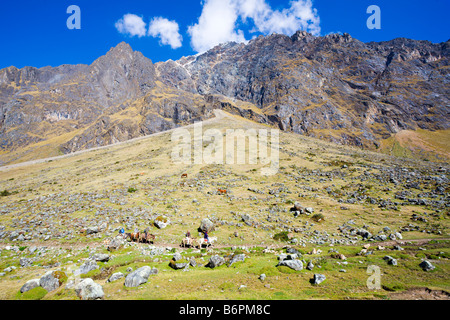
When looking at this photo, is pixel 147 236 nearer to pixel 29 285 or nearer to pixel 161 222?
pixel 161 222

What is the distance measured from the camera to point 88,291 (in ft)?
39.4

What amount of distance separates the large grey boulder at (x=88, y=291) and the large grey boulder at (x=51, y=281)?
2725 mm

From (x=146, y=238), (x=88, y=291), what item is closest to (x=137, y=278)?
(x=88, y=291)

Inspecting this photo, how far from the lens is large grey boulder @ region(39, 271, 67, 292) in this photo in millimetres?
13343

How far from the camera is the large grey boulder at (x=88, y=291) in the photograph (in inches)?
465

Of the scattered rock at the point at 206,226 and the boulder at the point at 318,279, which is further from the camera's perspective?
the scattered rock at the point at 206,226

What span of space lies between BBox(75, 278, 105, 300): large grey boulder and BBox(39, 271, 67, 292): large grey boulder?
273 cm

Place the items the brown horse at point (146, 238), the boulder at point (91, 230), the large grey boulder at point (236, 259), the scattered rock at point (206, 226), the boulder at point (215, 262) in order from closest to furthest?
the boulder at point (215, 262), the large grey boulder at point (236, 259), the brown horse at point (146, 238), the boulder at point (91, 230), the scattered rock at point (206, 226)

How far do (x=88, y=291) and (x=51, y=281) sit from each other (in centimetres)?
384

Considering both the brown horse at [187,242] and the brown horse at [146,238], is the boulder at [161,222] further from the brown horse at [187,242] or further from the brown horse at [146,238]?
the brown horse at [187,242]

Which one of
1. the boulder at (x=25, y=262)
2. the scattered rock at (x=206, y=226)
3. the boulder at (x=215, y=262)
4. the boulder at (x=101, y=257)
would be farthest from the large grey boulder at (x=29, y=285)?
the scattered rock at (x=206, y=226)

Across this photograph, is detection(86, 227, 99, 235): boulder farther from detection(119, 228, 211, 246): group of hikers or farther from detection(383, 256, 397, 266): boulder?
detection(383, 256, 397, 266): boulder

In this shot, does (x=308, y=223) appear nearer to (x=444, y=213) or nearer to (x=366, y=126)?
(x=444, y=213)
